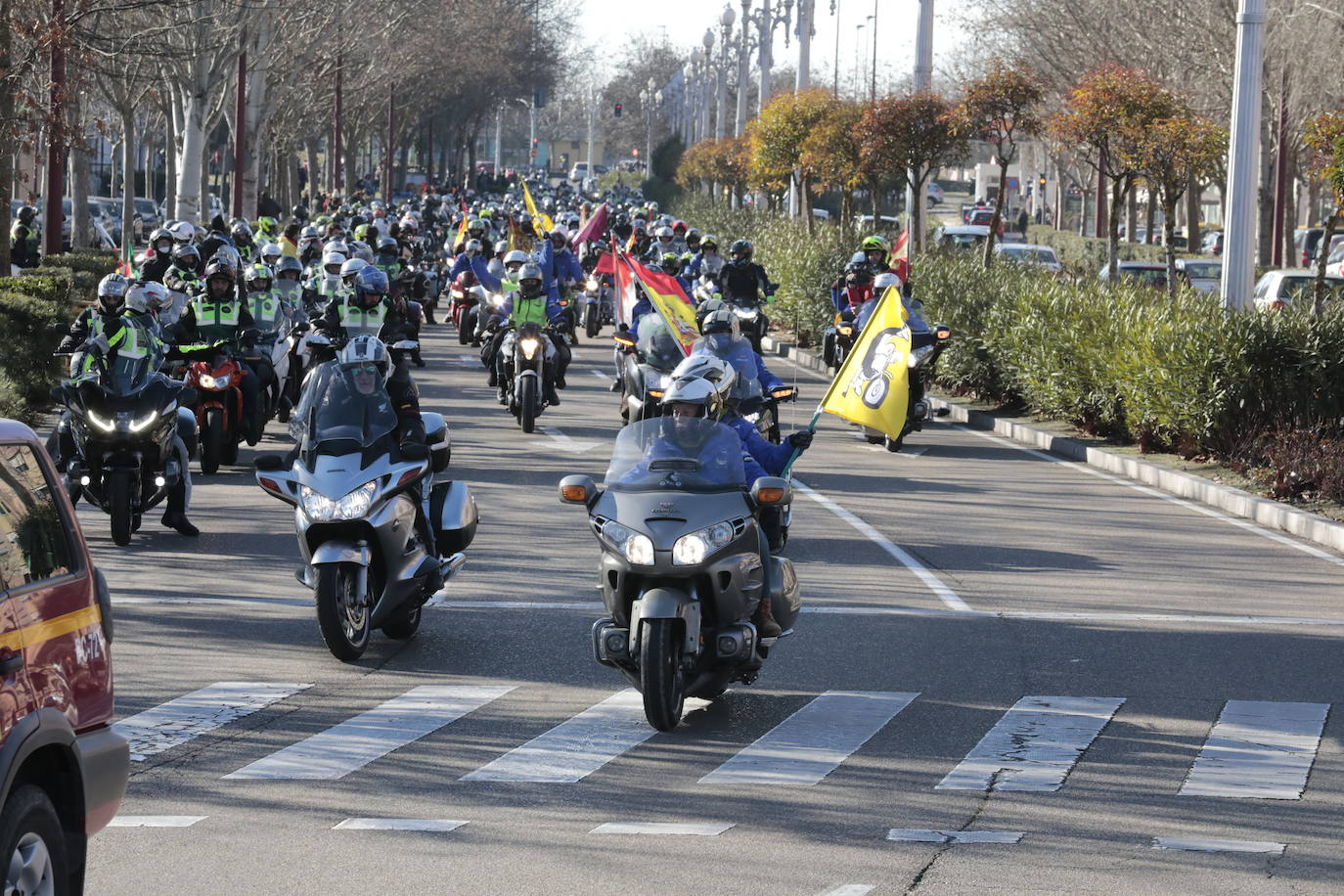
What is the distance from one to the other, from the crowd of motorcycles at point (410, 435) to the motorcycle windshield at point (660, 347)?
0.06ft

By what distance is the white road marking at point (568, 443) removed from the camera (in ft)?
65.1

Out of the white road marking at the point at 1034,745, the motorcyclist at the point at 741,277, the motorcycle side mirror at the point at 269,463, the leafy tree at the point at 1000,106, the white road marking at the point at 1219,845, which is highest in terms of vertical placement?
the leafy tree at the point at 1000,106

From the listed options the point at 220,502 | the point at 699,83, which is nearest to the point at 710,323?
the point at 220,502

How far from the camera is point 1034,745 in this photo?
8.70 m

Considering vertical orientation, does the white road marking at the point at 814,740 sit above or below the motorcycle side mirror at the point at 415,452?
below

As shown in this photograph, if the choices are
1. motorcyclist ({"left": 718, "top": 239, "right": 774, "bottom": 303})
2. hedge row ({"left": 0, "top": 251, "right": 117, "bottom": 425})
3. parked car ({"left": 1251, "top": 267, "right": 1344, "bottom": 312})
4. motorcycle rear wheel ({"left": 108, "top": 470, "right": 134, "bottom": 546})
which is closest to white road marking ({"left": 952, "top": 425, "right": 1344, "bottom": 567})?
motorcyclist ({"left": 718, "top": 239, "right": 774, "bottom": 303})

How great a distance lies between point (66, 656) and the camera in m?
5.61

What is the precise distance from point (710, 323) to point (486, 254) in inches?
727

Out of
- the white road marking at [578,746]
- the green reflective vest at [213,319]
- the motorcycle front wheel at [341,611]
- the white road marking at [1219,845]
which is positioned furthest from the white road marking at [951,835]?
the green reflective vest at [213,319]

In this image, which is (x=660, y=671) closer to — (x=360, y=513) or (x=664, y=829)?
(x=664, y=829)

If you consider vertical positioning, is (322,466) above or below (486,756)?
above

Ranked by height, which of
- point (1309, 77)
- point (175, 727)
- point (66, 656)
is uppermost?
point (1309, 77)

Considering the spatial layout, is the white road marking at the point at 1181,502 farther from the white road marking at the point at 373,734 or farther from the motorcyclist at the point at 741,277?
the white road marking at the point at 373,734

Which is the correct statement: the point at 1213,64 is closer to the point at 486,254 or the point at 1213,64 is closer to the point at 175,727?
the point at 486,254
